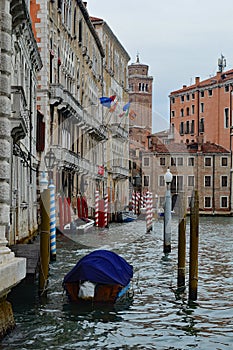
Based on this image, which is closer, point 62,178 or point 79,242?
point 79,242

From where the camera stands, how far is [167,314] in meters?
7.29

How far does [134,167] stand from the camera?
43.2 metres

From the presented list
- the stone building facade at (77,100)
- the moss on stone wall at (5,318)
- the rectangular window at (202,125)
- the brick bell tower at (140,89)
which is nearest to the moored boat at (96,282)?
the moss on stone wall at (5,318)

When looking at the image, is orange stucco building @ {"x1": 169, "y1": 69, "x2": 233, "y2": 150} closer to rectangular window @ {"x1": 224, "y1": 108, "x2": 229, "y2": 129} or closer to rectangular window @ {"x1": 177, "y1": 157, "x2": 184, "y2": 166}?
rectangular window @ {"x1": 224, "y1": 108, "x2": 229, "y2": 129}

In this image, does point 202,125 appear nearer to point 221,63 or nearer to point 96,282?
point 221,63

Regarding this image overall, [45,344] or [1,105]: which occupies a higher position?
[1,105]

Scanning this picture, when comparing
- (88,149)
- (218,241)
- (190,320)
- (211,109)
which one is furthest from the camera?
(211,109)

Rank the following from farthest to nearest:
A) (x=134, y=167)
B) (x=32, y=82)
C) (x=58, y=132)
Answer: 1. (x=134, y=167)
2. (x=58, y=132)
3. (x=32, y=82)

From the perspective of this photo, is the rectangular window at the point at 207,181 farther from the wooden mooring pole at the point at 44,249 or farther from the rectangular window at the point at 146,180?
the wooden mooring pole at the point at 44,249

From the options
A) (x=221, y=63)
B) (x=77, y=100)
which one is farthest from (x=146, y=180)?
(x=77, y=100)

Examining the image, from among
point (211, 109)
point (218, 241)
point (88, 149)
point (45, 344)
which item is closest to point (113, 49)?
point (88, 149)

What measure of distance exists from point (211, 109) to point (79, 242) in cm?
3312

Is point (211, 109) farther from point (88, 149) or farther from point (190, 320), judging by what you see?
point (190, 320)

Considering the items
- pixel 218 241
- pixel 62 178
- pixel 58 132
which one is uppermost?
pixel 58 132
